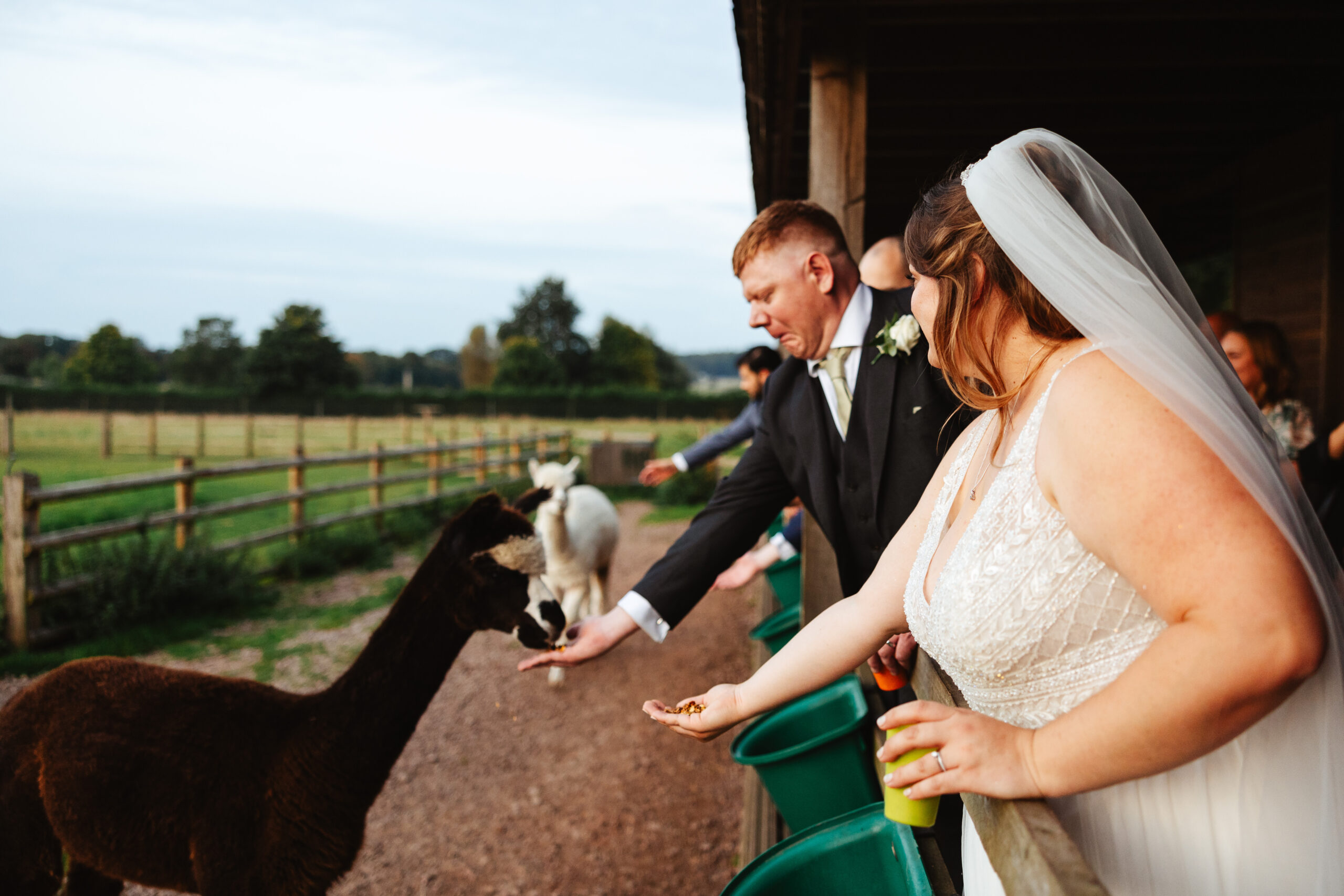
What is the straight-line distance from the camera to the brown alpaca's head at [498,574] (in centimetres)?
263

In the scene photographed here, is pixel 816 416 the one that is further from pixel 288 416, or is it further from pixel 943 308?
pixel 288 416

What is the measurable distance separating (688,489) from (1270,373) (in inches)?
520

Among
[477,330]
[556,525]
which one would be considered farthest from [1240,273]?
[477,330]

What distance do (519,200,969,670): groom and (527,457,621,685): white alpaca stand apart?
12.0ft

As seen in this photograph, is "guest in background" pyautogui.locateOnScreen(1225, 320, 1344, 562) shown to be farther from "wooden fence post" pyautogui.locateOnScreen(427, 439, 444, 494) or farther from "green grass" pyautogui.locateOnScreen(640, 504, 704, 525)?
"wooden fence post" pyautogui.locateOnScreen(427, 439, 444, 494)

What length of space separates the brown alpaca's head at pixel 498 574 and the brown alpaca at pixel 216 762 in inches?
0.4

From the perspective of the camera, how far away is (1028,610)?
3.76 ft

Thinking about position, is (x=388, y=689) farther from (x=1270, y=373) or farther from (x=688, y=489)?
(x=688, y=489)

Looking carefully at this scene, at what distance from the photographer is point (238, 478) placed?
21484 mm

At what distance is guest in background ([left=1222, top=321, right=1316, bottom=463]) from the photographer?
399 centimetres

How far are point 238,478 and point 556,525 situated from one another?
1822 cm

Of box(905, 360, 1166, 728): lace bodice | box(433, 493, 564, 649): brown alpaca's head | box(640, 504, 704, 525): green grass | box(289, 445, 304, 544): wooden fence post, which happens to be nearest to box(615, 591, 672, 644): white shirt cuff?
box(433, 493, 564, 649): brown alpaca's head

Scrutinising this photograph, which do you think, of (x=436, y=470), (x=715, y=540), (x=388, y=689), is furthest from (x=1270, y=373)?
(x=436, y=470)

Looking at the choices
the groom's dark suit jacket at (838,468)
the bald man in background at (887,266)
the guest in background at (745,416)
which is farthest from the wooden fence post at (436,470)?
the groom's dark suit jacket at (838,468)
